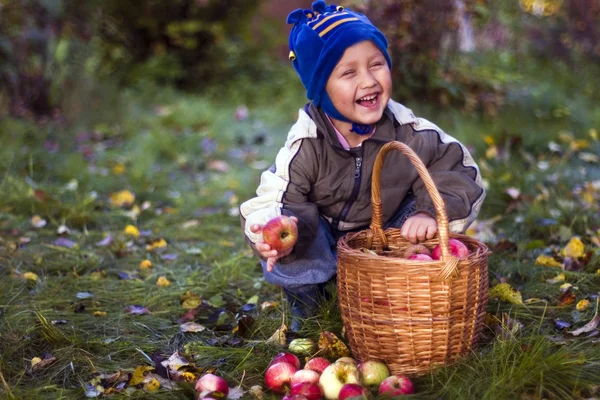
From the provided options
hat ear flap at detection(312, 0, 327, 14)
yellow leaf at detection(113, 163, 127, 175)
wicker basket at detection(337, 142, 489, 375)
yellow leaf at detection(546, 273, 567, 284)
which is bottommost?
yellow leaf at detection(113, 163, 127, 175)

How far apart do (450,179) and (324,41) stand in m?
0.68

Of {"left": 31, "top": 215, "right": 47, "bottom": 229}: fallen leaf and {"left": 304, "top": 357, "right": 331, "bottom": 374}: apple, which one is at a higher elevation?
{"left": 304, "top": 357, "right": 331, "bottom": 374}: apple

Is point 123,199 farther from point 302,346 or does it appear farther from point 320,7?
point 302,346

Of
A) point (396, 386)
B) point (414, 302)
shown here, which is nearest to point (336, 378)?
point (396, 386)

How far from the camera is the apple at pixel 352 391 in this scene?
80.5 inches

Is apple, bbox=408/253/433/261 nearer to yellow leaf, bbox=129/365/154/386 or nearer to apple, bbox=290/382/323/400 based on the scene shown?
apple, bbox=290/382/323/400

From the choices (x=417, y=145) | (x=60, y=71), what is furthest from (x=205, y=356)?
(x=60, y=71)

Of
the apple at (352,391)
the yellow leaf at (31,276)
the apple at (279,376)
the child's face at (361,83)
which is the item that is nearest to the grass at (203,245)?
the yellow leaf at (31,276)

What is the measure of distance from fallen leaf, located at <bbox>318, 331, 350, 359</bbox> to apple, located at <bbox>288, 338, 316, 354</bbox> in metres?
0.04

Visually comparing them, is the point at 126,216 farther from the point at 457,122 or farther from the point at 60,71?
the point at 60,71

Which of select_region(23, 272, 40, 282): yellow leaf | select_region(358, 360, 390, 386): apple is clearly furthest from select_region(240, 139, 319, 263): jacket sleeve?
select_region(23, 272, 40, 282): yellow leaf

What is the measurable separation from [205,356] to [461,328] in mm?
867

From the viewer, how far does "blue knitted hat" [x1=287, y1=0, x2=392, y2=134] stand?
2580mm

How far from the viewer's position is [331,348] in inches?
97.1
